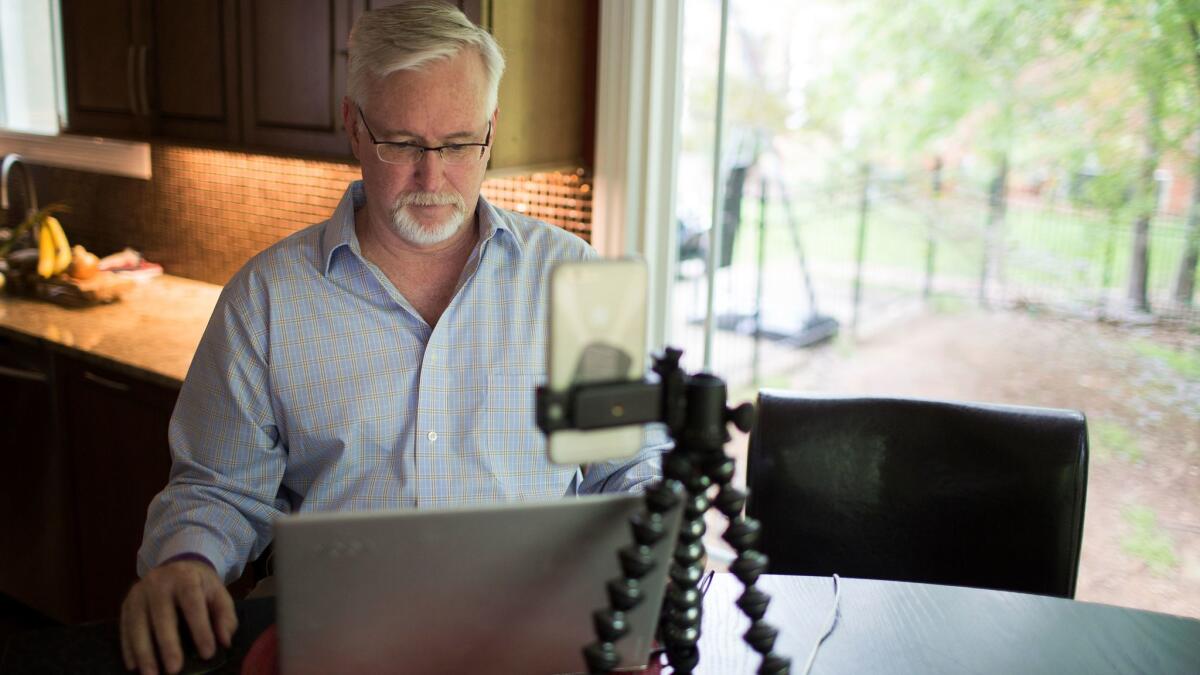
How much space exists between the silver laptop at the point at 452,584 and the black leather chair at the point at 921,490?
73cm

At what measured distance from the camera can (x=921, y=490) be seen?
5.37 ft

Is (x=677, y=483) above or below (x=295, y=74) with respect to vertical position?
below

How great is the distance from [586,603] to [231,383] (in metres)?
0.83

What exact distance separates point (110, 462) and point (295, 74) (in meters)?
1.07

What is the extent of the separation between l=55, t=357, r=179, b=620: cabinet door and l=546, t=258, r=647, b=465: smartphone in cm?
182

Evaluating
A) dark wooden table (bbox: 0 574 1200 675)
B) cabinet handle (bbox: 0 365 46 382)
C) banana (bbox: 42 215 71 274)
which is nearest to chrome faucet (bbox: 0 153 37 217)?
banana (bbox: 42 215 71 274)

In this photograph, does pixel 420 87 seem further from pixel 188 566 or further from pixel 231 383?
pixel 188 566

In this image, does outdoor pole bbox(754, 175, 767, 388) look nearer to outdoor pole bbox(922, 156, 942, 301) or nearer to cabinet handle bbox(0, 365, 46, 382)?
outdoor pole bbox(922, 156, 942, 301)

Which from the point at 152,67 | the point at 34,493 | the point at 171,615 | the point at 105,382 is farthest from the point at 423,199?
the point at 34,493

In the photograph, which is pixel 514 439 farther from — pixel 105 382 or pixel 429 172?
pixel 105 382

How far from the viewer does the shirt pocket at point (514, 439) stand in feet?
5.33

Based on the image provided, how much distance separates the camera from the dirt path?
2.74 m

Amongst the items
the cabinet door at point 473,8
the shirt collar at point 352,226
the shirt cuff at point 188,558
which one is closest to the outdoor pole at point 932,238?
the cabinet door at point 473,8

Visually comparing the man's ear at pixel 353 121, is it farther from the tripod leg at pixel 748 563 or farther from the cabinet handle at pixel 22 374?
the cabinet handle at pixel 22 374
